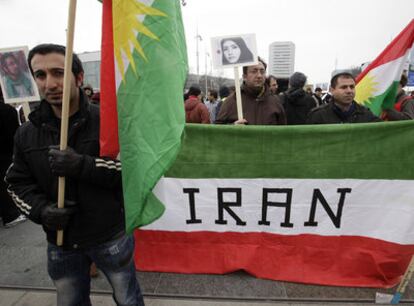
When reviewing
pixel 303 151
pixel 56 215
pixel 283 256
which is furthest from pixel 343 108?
pixel 56 215

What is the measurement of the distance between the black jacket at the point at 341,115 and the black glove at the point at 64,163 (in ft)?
7.45

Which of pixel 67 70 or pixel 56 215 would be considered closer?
pixel 67 70

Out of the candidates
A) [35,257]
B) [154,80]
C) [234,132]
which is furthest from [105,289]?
[154,80]

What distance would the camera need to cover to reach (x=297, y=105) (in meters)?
5.07

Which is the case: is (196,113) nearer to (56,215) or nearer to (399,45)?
(399,45)

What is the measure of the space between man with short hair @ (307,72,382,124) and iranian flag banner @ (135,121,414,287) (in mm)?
489

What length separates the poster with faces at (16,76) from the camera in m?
3.35

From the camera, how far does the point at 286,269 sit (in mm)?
2623

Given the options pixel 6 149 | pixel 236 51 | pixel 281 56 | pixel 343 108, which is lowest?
pixel 6 149

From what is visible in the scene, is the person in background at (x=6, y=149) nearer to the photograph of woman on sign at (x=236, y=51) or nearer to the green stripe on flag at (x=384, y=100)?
the photograph of woman on sign at (x=236, y=51)

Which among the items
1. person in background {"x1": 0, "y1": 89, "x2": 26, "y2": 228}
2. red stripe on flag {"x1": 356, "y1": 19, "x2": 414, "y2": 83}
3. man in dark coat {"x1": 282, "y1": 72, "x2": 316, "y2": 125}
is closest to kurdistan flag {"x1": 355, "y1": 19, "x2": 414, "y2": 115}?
red stripe on flag {"x1": 356, "y1": 19, "x2": 414, "y2": 83}

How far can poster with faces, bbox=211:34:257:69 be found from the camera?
9.05ft

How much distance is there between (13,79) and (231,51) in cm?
246

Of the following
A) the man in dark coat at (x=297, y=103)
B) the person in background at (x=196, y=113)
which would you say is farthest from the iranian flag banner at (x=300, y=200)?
the person in background at (x=196, y=113)
